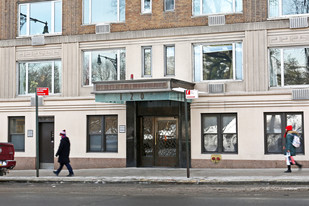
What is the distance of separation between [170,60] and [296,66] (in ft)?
17.5

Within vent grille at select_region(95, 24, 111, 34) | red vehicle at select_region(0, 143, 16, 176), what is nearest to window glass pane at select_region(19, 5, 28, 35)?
vent grille at select_region(95, 24, 111, 34)

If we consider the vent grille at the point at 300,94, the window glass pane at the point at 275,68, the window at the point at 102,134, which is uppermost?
the window glass pane at the point at 275,68

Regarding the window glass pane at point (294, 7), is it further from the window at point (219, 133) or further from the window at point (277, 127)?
the window at point (219, 133)

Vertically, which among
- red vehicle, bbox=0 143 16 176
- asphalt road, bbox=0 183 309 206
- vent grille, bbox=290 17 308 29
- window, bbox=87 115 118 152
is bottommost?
asphalt road, bbox=0 183 309 206

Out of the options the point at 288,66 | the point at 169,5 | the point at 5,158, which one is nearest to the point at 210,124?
the point at 288,66

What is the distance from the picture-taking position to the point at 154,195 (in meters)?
12.0

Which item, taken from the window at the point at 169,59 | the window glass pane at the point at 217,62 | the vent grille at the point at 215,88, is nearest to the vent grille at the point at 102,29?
the window at the point at 169,59

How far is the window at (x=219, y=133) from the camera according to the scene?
62.3 feet

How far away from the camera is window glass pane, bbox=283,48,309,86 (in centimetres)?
1817

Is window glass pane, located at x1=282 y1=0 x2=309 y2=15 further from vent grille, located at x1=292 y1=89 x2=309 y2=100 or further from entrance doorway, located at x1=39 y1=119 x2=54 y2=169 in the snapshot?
entrance doorway, located at x1=39 y1=119 x2=54 y2=169

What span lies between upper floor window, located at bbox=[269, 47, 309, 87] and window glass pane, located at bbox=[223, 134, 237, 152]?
269cm

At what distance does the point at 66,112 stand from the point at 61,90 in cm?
111

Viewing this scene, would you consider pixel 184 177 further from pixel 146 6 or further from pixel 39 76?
pixel 39 76

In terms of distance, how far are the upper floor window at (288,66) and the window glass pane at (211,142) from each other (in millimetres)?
3244
